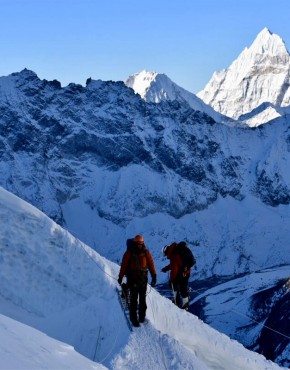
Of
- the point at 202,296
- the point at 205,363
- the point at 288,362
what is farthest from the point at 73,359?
the point at 202,296

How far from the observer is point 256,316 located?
158750 millimetres

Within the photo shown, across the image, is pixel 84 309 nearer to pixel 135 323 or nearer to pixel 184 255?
pixel 135 323

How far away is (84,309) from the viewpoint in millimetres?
18719

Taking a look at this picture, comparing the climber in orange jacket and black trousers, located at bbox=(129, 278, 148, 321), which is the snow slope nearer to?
black trousers, located at bbox=(129, 278, 148, 321)

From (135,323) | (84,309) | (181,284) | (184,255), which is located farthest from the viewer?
(181,284)

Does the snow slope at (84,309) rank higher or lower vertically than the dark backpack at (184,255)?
lower

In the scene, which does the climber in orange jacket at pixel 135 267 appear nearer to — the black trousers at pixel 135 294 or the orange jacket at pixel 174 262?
the black trousers at pixel 135 294

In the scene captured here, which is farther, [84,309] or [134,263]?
[84,309]

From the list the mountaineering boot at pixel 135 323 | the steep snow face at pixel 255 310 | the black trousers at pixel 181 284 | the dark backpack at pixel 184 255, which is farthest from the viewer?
the steep snow face at pixel 255 310

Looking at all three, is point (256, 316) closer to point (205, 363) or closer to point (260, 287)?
point (260, 287)

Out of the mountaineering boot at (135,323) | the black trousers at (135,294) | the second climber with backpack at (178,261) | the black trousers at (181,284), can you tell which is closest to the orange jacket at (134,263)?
the black trousers at (135,294)

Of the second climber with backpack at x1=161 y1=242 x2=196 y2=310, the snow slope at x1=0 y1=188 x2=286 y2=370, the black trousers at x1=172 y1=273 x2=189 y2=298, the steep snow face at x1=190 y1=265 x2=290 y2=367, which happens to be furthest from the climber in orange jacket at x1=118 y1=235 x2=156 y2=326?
the steep snow face at x1=190 y1=265 x2=290 y2=367

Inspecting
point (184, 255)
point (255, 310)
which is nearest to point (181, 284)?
point (184, 255)

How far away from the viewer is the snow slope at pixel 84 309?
17.2 metres
